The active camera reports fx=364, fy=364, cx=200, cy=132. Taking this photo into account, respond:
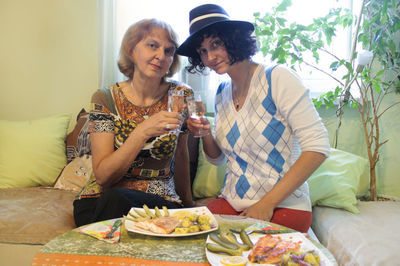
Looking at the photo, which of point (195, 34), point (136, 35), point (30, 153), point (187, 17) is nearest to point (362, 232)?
point (195, 34)

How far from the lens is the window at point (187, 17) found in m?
2.49

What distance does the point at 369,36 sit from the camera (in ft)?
7.13

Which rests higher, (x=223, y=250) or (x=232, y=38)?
(x=232, y=38)

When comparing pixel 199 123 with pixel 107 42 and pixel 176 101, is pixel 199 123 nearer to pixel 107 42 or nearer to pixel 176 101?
pixel 176 101

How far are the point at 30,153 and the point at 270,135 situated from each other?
5.53 ft

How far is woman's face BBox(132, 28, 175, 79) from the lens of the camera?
1.67 m

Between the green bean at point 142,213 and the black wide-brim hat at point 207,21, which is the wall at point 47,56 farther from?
the green bean at point 142,213

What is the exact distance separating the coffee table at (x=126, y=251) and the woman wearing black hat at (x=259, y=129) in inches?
18.4

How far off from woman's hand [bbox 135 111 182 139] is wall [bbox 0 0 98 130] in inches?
58.8

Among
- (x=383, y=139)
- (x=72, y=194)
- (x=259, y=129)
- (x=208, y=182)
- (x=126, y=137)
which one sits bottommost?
(x=72, y=194)

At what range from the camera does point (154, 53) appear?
1.68 metres

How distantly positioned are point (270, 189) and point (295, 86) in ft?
1.41

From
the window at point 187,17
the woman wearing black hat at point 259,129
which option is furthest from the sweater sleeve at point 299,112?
the window at point 187,17

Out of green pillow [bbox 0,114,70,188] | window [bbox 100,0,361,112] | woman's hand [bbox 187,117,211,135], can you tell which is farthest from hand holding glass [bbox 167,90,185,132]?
green pillow [bbox 0,114,70,188]
